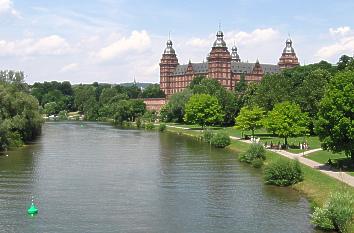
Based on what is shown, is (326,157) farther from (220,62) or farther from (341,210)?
(220,62)

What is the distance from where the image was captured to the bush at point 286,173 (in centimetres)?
4653

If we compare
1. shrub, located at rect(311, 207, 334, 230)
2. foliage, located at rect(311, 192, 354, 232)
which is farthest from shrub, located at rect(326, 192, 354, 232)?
shrub, located at rect(311, 207, 334, 230)

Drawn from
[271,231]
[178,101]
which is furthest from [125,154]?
[178,101]

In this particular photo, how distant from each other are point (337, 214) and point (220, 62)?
15806 cm

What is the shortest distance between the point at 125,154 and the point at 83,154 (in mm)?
5388

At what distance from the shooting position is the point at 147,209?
38406mm

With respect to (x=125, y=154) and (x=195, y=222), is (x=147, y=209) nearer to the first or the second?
(x=195, y=222)

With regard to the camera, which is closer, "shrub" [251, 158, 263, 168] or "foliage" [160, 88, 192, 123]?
"shrub" [251, 158, 263, 168]

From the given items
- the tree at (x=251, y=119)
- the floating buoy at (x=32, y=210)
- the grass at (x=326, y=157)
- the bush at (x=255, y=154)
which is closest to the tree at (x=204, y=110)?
the tree at (x=251, y=119)

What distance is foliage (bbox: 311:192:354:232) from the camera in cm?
3152

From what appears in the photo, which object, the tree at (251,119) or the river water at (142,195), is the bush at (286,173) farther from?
the tree at (251,119)

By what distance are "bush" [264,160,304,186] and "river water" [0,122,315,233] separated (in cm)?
136

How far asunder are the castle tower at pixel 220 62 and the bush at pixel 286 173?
465 ft

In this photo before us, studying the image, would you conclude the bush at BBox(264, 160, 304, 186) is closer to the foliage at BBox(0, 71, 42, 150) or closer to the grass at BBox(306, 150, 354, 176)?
the grass at BBox(306, 150, 354, 176)
